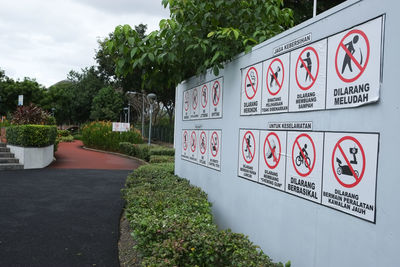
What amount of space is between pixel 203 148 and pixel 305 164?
2819mm

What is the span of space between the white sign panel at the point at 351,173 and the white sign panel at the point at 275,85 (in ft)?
2.62

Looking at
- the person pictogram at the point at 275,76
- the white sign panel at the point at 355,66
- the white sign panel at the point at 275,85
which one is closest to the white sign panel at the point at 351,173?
the white sign panel at the point at 355,66

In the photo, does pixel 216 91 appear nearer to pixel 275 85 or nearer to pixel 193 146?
pixel 193 146

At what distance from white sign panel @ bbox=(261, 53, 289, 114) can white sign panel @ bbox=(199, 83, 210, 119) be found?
1.79 m

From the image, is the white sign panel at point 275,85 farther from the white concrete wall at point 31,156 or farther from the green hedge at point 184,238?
the white concrete wall at point 31,156

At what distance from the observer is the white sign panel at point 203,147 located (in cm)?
581

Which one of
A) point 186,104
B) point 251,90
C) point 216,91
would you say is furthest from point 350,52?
point 186,104

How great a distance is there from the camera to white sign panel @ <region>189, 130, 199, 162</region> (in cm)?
631

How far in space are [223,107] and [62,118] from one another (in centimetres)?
5649

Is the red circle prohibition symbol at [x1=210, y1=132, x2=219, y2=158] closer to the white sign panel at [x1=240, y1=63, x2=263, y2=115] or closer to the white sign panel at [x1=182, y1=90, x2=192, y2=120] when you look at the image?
the white sign panel at [x1=240, y1=63, x2=263, y2=115]

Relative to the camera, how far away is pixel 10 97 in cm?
4809

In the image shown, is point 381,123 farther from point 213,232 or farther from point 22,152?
point 22,152

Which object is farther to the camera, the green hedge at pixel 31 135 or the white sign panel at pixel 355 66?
the green hedge at pixel 31 135

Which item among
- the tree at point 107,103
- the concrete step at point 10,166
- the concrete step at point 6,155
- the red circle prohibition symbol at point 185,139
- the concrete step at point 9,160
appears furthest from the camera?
the tree at point 107,103
